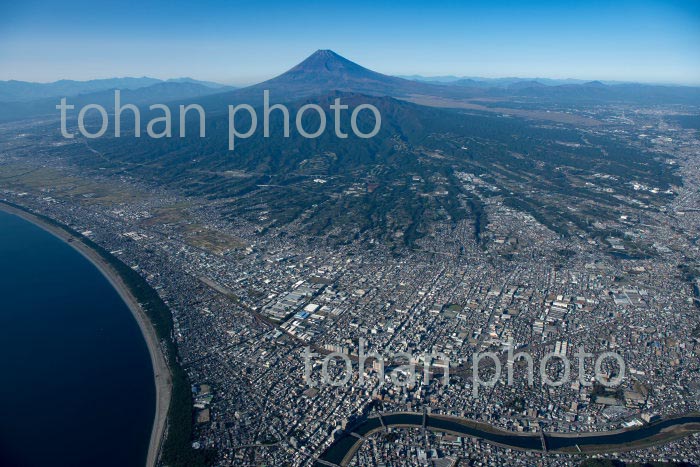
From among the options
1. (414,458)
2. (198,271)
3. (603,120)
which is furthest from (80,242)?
(603,120)

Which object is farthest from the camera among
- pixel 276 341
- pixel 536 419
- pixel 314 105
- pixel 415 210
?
pixel 314 105

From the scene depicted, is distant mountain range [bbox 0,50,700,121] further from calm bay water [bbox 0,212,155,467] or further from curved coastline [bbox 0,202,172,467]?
calm bay water [bbox 0,212,155,467]

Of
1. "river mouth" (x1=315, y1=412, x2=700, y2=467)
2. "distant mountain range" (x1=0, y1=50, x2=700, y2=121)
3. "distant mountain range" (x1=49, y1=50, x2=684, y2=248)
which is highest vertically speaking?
"distant mountain range" (x1=0, y1=50, x2=700, y2=121)

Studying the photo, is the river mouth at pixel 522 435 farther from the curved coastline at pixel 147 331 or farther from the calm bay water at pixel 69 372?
the calm bay water at pixel 69 372

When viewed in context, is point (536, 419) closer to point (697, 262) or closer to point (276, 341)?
point (276, 341)

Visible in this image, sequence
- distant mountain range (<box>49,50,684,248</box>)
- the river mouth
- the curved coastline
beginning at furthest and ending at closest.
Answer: distant mountain range (<box>49,50,684,248</box>), the curved coastline, the river mouth

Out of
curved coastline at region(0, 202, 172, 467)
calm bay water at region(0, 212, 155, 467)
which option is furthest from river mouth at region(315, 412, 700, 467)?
calm bay water at region(0, 212, 155, 467)

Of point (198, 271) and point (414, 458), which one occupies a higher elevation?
point (198, 271)
